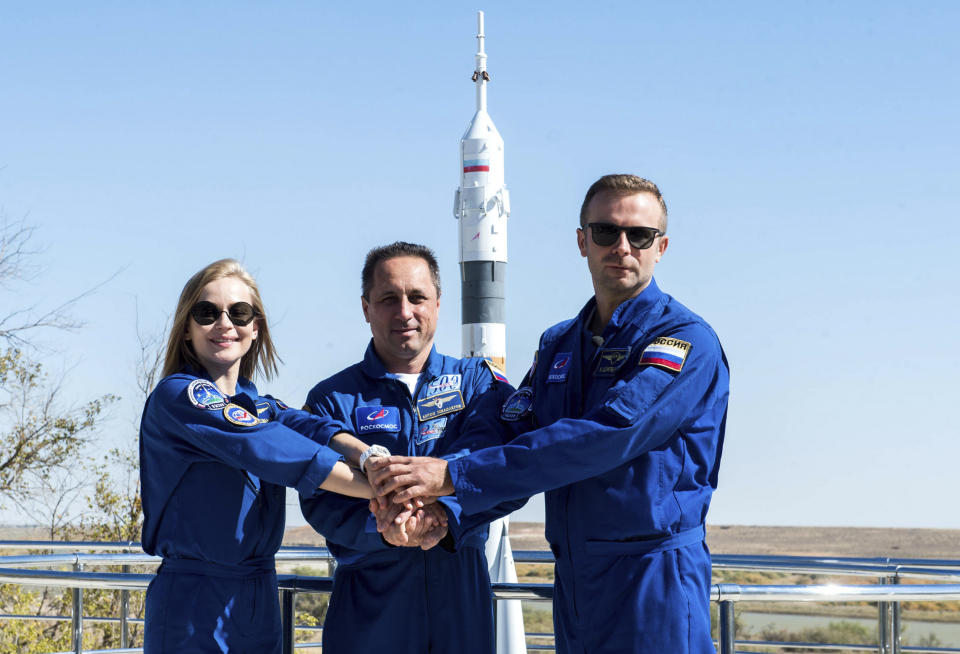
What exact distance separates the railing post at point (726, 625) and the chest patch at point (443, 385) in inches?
46.8

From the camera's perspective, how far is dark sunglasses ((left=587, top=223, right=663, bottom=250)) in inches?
138

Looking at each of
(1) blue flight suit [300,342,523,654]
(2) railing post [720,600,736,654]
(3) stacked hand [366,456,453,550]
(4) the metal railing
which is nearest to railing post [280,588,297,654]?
(4) the metal railing

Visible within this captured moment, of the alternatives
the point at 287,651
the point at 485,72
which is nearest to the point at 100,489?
the point at 485,72

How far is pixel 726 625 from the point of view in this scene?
363cm

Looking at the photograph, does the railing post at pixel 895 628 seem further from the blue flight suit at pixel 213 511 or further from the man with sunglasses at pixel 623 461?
Result: the blue flight suit at pixel 213 511

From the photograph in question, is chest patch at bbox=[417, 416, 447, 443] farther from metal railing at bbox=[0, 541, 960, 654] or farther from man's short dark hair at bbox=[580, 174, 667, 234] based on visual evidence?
man's short dark hair at bbox=[580, 174, 667, 234]

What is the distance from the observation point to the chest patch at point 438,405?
3773 mm

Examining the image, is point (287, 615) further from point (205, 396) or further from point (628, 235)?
point (628, 235)

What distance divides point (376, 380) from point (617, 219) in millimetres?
1055

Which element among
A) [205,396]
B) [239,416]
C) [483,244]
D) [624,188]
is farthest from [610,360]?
[483,244]

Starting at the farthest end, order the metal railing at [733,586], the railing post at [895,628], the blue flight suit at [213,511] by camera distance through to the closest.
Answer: the railing post at [895,628] → the metal railing at [733,586] → the blue flight suit at [213,511]

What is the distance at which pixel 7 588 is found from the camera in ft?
47.1

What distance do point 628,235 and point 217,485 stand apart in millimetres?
1581

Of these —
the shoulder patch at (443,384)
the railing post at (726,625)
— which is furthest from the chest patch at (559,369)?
the railing post at (726,625)
